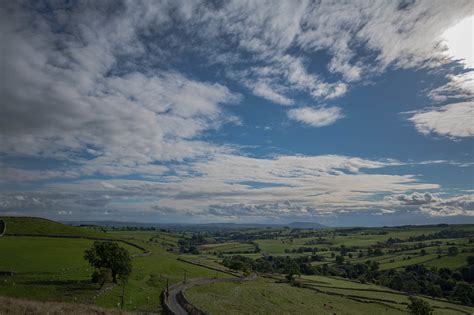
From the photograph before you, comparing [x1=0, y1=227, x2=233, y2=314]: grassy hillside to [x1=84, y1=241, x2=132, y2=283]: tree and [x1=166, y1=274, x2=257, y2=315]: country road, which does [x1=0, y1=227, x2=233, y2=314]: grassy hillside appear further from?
[x1=84, y1=241, x2=132, y2=283]: tree

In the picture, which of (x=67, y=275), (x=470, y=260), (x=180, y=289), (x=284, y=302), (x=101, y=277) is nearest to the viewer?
(x=101, y=277)

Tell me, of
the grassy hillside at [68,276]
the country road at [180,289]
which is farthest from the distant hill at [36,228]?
the country road at [180,289]

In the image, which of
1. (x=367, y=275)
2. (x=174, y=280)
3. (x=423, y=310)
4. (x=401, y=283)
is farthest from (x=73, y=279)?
(x=367, y=275)

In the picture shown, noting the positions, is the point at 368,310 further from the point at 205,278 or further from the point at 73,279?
the point at 73,279

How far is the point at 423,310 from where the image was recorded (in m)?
80.3

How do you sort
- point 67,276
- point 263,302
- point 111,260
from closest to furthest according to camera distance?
point 111,260 < point 67,276 < point 263,302

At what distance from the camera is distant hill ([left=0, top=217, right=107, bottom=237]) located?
128 m

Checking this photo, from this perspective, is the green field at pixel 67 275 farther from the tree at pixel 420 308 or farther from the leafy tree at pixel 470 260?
the leafy tree at pixel 470 260

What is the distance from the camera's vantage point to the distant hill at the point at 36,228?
127931mm

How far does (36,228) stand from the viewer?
133m

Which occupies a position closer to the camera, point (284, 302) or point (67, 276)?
point (67, 276)

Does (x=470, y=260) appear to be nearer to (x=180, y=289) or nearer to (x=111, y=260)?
(x=180, y=289)

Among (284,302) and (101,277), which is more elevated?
(101,277)

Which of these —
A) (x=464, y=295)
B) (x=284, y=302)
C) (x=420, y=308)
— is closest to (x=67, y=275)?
(x=284, y=302)
